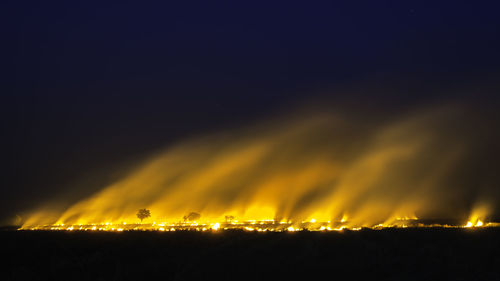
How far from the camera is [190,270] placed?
24531 mm

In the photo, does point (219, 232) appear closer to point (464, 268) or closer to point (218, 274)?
point (218, 274)

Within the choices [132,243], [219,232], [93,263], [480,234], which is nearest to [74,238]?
[132,243]

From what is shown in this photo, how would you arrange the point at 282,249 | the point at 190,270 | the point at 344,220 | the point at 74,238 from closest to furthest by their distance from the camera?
the point at 190,270, the point at 282,249, the point at 74,238, the point at 344,220

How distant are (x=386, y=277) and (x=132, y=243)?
1713 cm

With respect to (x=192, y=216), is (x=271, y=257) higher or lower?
lower

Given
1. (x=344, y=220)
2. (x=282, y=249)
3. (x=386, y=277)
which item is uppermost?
(x=344, y=220)

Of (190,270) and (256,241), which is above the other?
(256,241)

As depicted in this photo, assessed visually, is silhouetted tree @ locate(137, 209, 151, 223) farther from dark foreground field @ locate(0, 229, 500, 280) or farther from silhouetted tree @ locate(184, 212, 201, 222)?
dark foreground field @ locate(0, 229, 500, 280)

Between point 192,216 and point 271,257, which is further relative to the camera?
point 192,216

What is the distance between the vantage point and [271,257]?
84.3 ft

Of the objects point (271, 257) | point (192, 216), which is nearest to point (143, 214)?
point (192, 216)

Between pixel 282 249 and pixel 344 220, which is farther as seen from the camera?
pixel 344 220

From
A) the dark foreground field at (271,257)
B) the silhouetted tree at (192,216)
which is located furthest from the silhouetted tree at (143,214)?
the dark foreground field at (271,257)

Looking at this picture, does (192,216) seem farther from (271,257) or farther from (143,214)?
(271,257)
